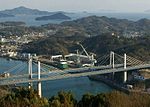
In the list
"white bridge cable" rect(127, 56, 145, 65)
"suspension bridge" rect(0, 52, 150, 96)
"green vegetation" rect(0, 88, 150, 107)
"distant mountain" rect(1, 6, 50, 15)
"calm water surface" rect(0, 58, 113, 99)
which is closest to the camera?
"green vegetation" rect(0, 88, 150, 107)

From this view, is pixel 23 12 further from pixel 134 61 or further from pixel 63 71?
pixel 63 71

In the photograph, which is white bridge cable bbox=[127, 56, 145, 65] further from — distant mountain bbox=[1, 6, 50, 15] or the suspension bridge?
distant mountain bbox=[1, 6, 50, 15]

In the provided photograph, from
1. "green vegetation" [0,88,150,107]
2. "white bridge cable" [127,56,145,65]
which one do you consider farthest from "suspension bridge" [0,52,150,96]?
"green vegetation" [0,88,150,107]

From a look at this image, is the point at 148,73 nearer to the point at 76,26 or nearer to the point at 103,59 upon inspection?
the point at 103,59

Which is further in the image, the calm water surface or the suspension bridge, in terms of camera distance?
the calm water surface

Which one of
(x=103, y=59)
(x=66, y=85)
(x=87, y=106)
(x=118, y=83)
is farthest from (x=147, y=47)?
(x=87, y=106)

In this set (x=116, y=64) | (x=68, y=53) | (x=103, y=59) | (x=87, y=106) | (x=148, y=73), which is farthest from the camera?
(x=68, y=53)

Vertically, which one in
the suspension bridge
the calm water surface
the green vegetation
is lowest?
the calm water surface

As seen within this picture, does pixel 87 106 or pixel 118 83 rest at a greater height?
pixel 87 106

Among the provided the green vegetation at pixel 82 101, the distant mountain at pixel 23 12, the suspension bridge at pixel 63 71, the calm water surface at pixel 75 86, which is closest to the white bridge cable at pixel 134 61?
the suspension bridge at pixel 63 71
